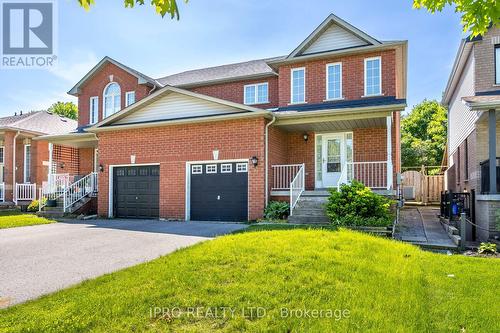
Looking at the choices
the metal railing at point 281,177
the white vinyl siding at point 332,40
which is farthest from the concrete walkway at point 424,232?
the white vinyl siding at point 332,40

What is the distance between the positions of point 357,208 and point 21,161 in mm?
20005

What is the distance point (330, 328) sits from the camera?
378cm

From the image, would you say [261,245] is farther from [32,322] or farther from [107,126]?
[107,126]

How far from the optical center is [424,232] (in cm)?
1080

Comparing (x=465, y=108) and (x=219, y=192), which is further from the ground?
(x=465, y=108)

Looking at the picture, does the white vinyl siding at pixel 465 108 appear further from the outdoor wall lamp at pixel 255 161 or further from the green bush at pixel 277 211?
the outdoor wall lamp at pixel 255 161

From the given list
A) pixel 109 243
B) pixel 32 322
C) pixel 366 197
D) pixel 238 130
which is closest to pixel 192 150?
pixel 238 130

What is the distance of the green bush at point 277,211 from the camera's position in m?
12.4

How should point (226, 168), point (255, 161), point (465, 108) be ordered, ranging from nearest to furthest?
1. point (255, 161)
2. point (226, 168)
3. point (465, 108)

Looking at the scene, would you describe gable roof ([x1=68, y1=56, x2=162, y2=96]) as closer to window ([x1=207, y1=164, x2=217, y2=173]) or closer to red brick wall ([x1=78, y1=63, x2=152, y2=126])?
red brick wall ([x1=78, y1=63, x2=152, y2=126])

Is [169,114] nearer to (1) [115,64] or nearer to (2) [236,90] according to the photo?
(2) [236,90]

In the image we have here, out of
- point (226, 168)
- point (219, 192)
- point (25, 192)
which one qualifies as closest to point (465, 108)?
point (226, 168)

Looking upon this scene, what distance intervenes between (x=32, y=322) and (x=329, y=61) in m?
13.5

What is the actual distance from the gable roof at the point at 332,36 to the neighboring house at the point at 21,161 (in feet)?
48.2
